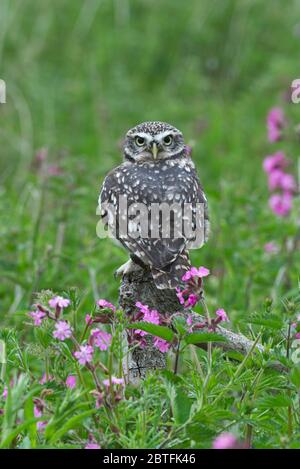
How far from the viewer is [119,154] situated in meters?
8.15

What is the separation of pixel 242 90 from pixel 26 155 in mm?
3400

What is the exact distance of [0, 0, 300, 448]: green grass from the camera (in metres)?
2.95

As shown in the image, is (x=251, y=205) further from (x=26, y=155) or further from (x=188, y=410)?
(x=26, y=155)

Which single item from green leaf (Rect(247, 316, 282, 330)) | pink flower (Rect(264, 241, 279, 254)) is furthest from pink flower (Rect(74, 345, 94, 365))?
pink flower (Rect(264, 241, 279, 254))

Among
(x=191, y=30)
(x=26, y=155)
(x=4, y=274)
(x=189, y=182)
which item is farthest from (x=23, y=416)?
(x=191, y=30)

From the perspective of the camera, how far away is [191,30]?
11.4 meters

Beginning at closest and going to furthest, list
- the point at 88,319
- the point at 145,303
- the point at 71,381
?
the point at 88,319
the point at 71,381
the point at 145,303

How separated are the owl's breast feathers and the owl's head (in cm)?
8

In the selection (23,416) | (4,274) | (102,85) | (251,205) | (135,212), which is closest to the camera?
(23,416)

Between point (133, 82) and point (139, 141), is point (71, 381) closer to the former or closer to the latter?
point (139, 141)

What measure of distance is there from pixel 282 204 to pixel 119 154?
2.27 m

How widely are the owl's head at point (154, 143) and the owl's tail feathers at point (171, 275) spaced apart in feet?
3.53

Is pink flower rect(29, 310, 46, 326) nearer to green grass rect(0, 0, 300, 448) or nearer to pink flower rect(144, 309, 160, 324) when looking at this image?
green grass rect(0, 0, 300, 448)

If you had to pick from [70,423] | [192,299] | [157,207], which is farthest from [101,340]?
[157,207]
